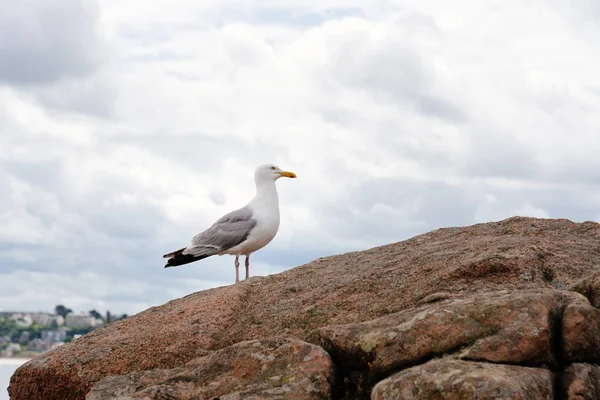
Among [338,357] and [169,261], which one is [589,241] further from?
[169,261]

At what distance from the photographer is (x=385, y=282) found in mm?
12211

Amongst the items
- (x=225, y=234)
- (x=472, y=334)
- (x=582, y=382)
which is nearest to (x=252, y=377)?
(x=472, y=334)

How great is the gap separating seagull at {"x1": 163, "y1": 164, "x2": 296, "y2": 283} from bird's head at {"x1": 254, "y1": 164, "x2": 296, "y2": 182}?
0.78ft

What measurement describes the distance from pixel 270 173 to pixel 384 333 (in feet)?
34.5

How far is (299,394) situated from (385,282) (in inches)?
122

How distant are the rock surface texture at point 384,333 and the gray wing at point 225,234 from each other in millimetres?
4060

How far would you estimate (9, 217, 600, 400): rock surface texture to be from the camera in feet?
29.9

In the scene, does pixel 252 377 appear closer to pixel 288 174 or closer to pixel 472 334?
pixel 472 334

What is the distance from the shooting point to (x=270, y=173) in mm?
20031

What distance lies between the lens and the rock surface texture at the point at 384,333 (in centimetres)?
912

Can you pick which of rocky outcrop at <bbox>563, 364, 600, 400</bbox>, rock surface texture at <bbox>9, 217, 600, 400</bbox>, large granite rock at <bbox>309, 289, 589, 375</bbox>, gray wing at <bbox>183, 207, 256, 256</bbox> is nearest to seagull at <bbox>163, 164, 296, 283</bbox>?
gray wing at <bbox>183, 207, 256, 256</bbox>

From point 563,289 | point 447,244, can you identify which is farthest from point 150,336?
point 563,289

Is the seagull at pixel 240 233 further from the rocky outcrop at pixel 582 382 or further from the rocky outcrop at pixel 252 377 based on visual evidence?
the rocky outcrop at pixel 582 382

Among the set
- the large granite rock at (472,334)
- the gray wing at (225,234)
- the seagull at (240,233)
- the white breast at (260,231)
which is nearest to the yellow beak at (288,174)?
the seagull at (240,233)
